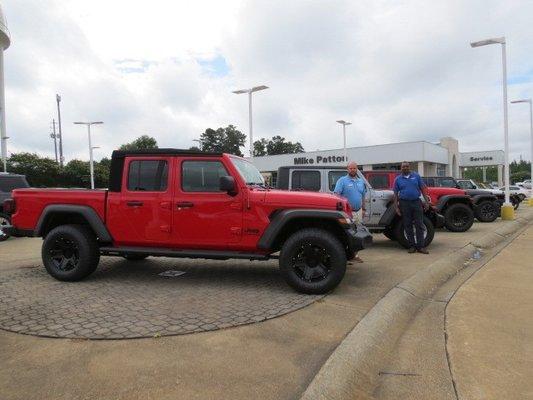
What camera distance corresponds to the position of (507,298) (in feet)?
17.1

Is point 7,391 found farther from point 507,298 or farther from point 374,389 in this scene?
point 507,298

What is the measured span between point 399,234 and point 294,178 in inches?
97.4

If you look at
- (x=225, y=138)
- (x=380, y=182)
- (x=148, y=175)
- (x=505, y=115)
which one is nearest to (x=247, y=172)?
(x=148, y=175)

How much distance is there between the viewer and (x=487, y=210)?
15188mm

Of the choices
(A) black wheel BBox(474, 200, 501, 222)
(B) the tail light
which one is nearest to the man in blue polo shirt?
(B) the tail light

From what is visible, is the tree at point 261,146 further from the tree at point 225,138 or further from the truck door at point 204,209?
the truck door at point 204,209

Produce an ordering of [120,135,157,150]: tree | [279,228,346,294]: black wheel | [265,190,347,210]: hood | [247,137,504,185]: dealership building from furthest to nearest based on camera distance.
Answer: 1. [120,135,157,150]: tree
2. [247,137,504,185]: dealership building
3. [265,190,347,210]: hood
4. [279,228,346,294]: black wheel

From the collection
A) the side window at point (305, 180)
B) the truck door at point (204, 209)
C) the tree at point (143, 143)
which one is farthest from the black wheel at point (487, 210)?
the tree at point (143, 143)

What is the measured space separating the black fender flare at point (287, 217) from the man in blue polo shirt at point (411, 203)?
124 inches

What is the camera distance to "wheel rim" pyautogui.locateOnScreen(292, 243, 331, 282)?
532 cm

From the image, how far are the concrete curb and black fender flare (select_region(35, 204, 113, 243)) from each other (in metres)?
3.53

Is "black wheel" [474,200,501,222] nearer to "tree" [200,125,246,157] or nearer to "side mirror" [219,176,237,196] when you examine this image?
"side mirror" [219,176,237,196]

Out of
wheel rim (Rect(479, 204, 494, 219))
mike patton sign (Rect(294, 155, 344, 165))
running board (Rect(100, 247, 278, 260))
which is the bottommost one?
wheel rim (Rect(479, 204, 494, 219))

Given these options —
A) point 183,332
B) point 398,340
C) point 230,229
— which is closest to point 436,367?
point 398,340
